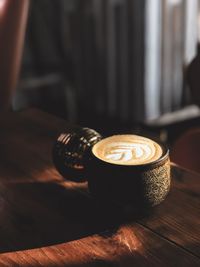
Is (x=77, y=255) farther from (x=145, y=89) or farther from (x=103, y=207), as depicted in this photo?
(x=145, y=89)

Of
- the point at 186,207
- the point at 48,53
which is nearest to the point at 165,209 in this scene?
the point at 186,207

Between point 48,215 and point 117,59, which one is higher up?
point 48,215

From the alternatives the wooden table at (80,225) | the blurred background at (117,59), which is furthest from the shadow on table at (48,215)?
the blurred background at (117,59)

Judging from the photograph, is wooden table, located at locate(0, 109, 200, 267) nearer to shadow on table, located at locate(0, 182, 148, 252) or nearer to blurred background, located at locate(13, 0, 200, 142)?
shadow on table, located at locate(0, 182, 148, 252)

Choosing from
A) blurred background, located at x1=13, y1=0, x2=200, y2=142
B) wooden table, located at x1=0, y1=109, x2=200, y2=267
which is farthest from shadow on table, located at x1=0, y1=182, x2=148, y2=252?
blurred background, located at x1=13, y1=0, x2=200, y2=142

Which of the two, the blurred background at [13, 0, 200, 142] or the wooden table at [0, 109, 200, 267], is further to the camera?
the blurred background at [13, 0, 200, 142]

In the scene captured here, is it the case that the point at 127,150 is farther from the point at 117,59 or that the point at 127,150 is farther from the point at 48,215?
the point at 117,59

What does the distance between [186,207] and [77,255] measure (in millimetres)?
173

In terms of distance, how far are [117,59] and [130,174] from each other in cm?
163

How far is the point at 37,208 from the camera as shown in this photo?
26.7 inches

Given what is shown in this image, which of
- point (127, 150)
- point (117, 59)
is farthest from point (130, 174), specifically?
point (117, 59)

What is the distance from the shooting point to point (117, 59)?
2197 millimetres

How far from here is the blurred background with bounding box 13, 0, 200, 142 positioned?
2078mm

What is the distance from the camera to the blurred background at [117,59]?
2078 millimetres
